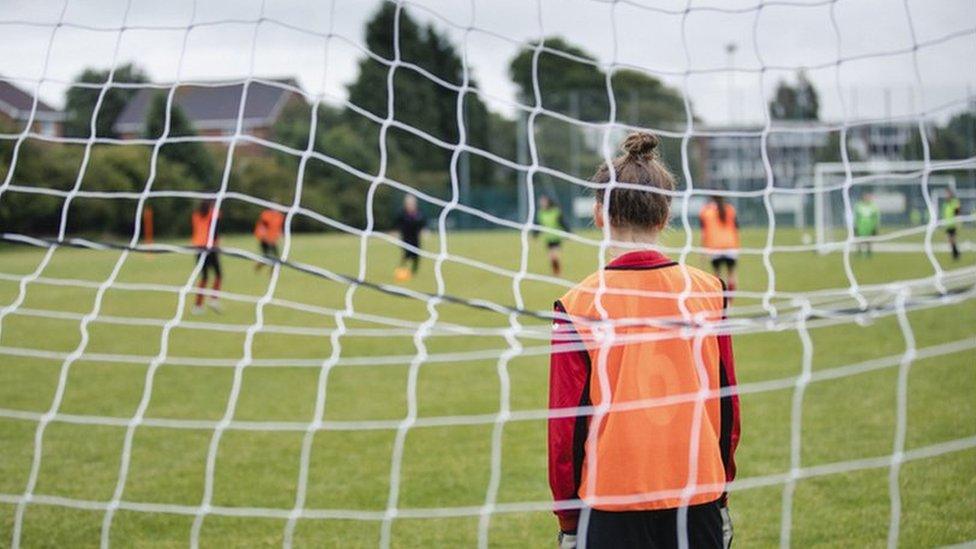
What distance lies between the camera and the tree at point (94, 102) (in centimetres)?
3628

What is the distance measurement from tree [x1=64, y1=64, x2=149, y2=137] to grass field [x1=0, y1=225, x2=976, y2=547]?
2449 centimetres

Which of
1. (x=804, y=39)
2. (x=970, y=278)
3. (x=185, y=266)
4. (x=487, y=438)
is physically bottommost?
(x=487, y=438)

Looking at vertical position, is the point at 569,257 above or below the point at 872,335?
above

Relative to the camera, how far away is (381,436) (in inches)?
250

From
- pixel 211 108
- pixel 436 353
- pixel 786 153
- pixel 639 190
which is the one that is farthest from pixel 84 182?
pixel 211 108

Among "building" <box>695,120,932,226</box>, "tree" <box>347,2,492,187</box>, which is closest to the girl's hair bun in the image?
"building" <box>695,120,932,226</box>

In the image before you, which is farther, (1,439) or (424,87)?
(424,87)

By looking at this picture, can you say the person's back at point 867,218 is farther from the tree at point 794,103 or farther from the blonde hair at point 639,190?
the blonde hair at point 639,190

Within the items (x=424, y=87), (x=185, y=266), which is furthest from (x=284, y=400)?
(x=424, y=87)

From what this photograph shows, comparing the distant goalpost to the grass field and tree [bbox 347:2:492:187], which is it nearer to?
the grass field

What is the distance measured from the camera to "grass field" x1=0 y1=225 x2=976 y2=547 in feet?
14.9

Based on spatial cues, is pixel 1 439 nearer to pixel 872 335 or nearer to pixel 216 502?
pixel 216 502

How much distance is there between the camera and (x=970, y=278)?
11.3 feet

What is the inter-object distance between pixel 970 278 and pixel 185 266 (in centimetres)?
2214
